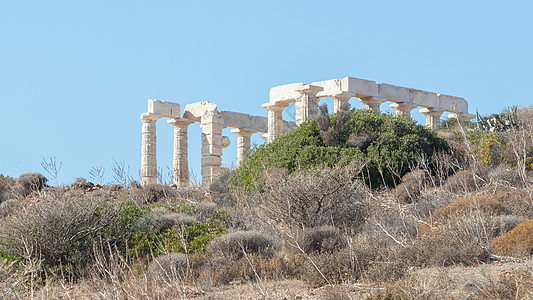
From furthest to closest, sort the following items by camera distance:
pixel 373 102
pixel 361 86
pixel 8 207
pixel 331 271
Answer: pixel 373 102 → pixel 361 86 → pixel 8 207 → pixel 331 271

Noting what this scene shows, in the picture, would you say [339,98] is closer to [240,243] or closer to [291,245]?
[240,243]

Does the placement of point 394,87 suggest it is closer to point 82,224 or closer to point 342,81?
point 342,81

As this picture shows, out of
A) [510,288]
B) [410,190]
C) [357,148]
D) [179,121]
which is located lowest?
[510,288]

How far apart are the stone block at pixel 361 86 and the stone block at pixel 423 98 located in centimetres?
259

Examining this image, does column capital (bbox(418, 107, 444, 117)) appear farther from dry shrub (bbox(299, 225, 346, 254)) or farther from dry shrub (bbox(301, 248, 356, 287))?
dry shrub (bbox(301, 248, 356, 287))

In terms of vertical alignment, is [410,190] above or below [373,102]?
below

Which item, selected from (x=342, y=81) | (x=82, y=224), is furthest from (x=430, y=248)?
(x=342, y=81)

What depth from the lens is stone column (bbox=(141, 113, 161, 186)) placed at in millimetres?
26953

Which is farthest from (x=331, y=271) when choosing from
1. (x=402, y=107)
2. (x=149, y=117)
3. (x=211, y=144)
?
(x=149, y=117)

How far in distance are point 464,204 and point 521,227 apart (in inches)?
78.1

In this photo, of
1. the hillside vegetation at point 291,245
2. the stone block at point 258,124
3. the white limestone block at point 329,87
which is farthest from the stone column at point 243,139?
the hillside vegetation at point 291,245

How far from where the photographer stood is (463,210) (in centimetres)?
1064

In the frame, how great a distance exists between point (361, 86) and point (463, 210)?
1468cm

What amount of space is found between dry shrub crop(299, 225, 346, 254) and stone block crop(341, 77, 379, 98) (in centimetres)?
1437
